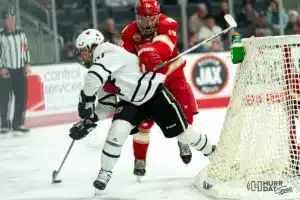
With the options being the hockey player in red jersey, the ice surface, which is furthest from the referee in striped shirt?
the hockey player in red jersey

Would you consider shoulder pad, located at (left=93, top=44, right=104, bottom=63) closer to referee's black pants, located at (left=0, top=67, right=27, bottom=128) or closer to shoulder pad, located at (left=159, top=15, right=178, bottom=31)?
shoulder pad, located at (left=159, top=15, right=178, bottom=31)

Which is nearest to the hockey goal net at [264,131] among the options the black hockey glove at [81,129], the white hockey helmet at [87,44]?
the black hockey glove at [81,129]

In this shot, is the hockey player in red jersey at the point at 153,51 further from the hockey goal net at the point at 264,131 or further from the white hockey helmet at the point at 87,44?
the hockey goal net at the point at 264,131

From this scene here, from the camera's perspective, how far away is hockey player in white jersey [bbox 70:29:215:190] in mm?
3695

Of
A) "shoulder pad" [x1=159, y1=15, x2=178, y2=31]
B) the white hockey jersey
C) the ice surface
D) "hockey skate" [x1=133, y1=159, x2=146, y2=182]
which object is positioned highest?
"shoulder pad" [x1=159, y1=15, x2=178, y2=31]

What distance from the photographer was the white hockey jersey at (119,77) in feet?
12.0

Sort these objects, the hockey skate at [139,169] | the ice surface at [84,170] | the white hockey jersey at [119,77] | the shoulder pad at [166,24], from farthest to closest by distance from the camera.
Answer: the hockey skate at [139,169] → the shoulder pad at [166,24] → the ice surface at [84,170] → the white hockey jersey at [119,77]

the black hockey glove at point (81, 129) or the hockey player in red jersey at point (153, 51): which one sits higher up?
the hockey player in red jersey at point (153, 51)

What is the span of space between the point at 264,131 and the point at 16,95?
3894 millimetres

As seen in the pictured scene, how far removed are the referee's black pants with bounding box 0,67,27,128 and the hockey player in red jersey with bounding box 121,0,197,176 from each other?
9.40 ft

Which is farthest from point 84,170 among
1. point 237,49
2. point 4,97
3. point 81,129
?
point 4,97

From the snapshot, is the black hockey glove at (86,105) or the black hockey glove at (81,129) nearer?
the black hockey glove at (86,105)

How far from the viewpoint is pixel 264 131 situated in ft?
11.9
